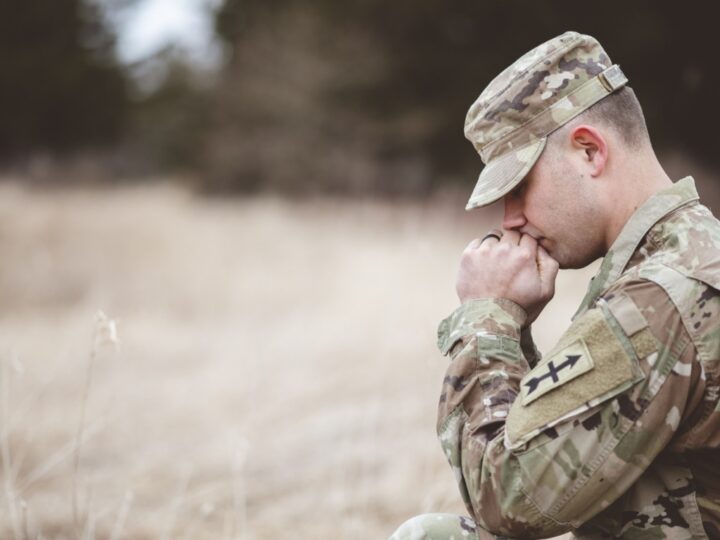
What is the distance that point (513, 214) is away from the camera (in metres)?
1.92

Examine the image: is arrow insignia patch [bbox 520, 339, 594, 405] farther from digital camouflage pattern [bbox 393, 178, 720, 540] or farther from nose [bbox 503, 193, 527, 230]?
nose [bbox 503, 193, 527, 230]

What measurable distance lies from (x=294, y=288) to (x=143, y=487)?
5074 millimetres

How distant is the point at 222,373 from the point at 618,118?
4.98m

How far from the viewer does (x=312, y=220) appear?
13320mm

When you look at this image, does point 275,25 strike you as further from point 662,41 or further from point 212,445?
point 212,445

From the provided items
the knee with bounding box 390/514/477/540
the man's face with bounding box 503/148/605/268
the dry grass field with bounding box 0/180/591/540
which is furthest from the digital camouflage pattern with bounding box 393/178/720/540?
the dry grass field with bounding box 0/180/591/540

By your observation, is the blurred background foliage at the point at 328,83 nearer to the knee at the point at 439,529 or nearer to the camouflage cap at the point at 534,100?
the camouflage cap at the point at 534,100

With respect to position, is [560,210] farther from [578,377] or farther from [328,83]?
[328,83]

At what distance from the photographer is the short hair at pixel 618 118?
1.77 m

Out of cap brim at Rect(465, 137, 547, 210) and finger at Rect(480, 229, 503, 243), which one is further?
finger at Rect(480, 229, 503, 243)

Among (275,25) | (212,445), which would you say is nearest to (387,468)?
(212,445)

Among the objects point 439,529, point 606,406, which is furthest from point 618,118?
point 439,529

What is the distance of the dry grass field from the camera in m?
3.74

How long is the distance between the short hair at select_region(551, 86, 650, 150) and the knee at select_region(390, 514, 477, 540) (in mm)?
1006
